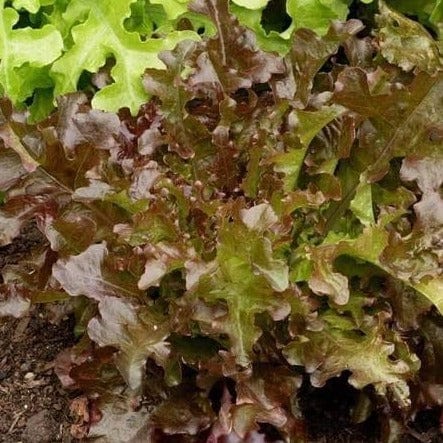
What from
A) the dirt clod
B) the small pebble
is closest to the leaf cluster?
the dirt clod

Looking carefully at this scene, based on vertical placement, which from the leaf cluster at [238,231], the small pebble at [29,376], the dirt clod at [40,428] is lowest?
the small pebble at [29,376]

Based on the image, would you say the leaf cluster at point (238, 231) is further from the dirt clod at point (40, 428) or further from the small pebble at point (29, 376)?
the small pebble at point (29, 376)

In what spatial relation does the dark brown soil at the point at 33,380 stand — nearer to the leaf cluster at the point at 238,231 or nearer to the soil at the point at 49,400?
the soil at the point at 49,400

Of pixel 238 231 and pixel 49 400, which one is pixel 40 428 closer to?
pixel 49 400

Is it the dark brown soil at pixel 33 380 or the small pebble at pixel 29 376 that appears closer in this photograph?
the dark brown soil at pixel 33 380

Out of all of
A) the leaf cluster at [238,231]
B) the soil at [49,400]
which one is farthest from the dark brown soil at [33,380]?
the leaf cluster at [238,231]

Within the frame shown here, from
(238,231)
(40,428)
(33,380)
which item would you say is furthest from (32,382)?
(238,231)

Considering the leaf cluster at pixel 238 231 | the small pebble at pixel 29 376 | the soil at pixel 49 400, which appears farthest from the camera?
the small pebble at pixel 29 376

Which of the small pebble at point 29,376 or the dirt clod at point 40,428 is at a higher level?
the dirt clod at point 40,428

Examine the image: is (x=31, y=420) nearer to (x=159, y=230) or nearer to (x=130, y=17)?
(x=159, y=230)

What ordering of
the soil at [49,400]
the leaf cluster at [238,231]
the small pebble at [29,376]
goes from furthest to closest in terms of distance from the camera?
the small pebble at [29,376], the soil at [49,400], the leaf cluster at [238,231]

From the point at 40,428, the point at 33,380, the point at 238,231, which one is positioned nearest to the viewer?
the point at 238,231
